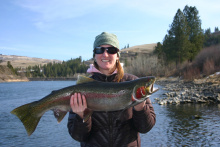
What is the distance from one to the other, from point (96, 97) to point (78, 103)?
309 millimetres

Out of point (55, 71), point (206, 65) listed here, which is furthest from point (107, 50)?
point (55, 71)

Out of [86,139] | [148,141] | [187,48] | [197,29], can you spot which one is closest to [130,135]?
[86,139]

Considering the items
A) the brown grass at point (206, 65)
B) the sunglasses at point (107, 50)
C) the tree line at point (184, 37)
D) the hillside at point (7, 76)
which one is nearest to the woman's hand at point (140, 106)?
the sunglasses at point (107, 50)

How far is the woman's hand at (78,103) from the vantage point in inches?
127

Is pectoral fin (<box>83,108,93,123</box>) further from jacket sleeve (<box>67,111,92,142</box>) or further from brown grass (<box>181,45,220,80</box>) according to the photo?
brown grass (<box>181,45,220,80</box>)

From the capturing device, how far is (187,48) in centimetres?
5819

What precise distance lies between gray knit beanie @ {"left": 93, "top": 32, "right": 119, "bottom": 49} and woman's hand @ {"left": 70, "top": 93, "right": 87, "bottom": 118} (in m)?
1.05

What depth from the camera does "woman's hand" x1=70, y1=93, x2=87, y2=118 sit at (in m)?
3.21

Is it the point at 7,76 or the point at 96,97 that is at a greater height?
the point at 96,97

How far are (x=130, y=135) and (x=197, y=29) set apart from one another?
68.3 metres

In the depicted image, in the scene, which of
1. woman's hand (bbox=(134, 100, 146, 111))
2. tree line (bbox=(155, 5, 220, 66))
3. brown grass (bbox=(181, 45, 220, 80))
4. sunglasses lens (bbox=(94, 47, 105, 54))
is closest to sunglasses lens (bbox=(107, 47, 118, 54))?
sunglasses lens (bbox=(94, 47, 105, 54))

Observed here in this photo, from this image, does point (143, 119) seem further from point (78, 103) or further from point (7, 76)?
point (7, 76)

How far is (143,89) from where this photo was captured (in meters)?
3.09

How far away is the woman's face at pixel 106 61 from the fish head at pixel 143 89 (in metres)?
0.67
